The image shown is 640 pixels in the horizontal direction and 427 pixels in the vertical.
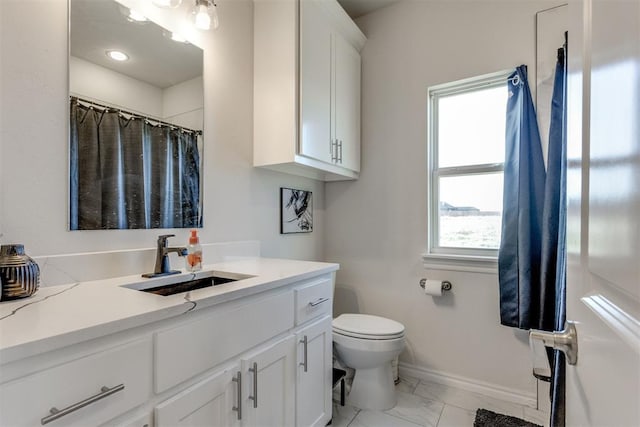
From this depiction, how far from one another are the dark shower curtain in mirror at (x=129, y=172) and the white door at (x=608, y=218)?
1.47 m

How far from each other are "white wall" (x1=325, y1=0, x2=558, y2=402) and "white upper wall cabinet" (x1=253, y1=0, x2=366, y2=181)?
40 cm

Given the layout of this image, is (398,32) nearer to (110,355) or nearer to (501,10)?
(501,10)

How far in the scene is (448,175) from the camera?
2229 mm

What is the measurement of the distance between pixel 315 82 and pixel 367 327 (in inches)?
59.5

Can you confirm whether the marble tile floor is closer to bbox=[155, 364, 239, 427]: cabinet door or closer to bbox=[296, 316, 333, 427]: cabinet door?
bbox=[296, 316, 333, 427]: cabinet door

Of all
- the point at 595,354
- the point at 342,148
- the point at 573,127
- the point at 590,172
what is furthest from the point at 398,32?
the point at 595,354

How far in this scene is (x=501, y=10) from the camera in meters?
1.96

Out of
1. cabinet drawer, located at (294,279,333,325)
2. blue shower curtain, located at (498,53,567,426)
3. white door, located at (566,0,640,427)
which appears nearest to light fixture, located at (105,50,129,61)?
cabinet drawer, located at (294,279,333,325)

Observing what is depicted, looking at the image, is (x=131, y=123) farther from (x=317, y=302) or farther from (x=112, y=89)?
(x=317, y=302)

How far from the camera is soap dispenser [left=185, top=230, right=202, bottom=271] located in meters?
1.38

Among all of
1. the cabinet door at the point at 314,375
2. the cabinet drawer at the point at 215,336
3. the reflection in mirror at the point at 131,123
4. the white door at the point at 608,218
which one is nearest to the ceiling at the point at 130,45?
the reflection in mirror at the point at 131,123

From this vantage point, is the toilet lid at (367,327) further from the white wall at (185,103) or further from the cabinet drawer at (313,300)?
the white wall at (185,103)

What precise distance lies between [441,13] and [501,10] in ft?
1.22

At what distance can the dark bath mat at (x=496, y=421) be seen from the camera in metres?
1.68
